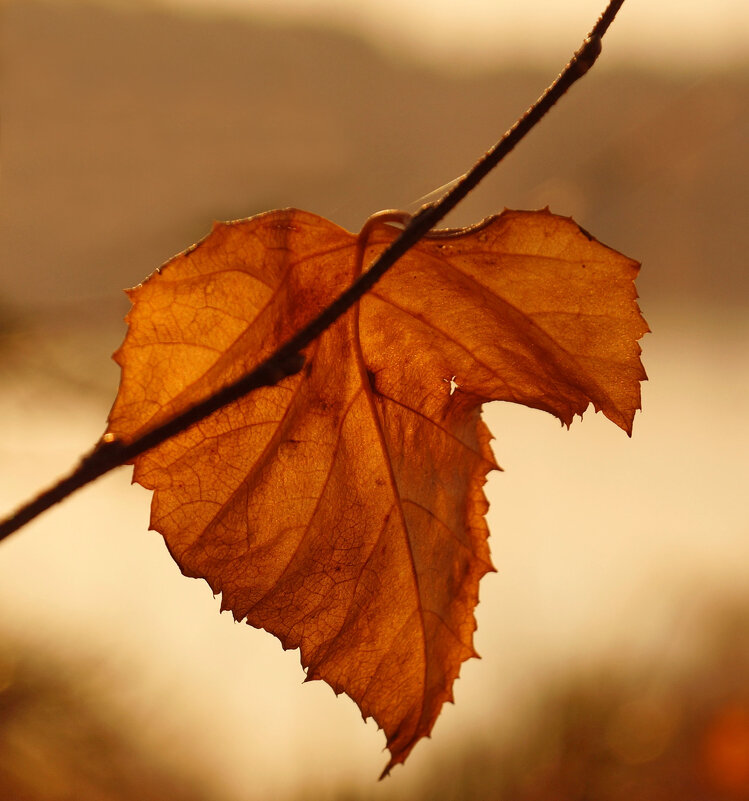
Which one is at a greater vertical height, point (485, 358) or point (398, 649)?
point (485, 358)

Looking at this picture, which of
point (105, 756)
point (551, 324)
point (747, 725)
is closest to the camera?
point (551, 324)

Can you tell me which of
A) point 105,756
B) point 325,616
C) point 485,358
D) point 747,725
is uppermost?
point 747,725

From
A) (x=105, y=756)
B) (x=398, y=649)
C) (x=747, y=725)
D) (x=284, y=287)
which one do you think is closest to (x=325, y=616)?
(x=398, y=649)

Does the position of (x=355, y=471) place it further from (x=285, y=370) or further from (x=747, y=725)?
(x=747, y=725)

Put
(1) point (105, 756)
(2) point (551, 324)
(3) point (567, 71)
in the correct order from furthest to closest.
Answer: (1) point (105, 756) < (2) point (551, 324) < (3) point (567, 71)
